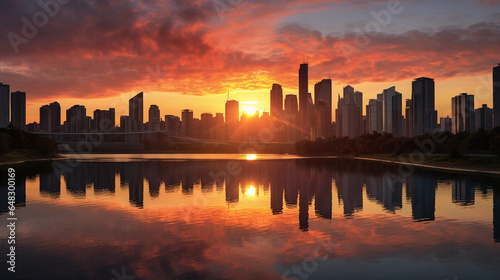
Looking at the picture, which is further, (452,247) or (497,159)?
(497,159)

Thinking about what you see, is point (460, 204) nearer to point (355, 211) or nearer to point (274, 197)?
point (355, 211)

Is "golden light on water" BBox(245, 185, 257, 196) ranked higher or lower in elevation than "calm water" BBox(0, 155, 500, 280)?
lower

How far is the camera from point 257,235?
24.9m

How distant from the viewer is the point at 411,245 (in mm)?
22094

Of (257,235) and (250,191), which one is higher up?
(257,235)

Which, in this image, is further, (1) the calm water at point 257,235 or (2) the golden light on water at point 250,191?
(2) the golden light on water at point 250,191

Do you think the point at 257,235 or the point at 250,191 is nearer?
the point at 257,235

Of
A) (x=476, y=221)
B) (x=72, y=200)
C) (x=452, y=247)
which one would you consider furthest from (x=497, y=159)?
(x=72, y=200)

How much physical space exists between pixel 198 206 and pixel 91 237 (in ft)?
44.6

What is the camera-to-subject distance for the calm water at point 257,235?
18.0 meters

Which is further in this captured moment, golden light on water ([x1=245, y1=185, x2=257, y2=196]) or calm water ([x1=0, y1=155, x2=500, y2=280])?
golden light on water ([x1=245, y1=185, x2=257, y2=196])

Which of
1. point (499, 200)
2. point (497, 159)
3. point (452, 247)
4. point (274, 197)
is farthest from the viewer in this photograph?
point (497, 159)

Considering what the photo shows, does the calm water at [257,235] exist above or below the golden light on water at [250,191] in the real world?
above

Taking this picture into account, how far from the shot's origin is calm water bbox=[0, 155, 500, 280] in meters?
18.0
